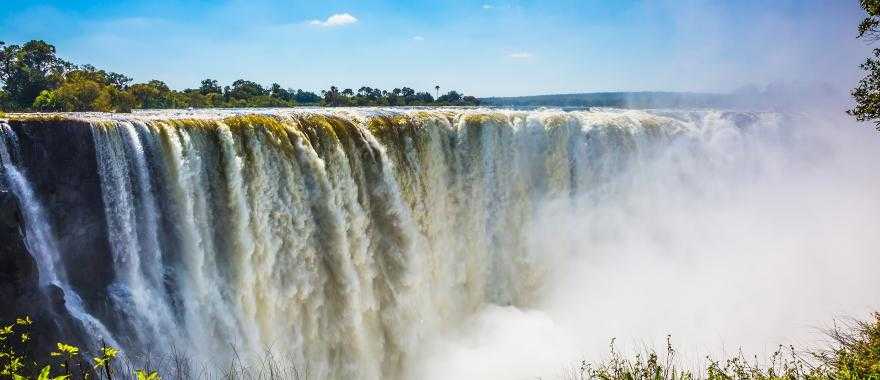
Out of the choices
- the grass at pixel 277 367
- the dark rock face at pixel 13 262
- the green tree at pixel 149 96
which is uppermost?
the green tree at pixel 149 96

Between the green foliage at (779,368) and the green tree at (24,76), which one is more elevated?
the green tree at (24,76)

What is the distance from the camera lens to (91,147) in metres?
9.16

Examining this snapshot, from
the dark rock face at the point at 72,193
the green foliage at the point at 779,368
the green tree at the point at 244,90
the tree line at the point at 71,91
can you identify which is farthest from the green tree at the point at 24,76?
the green foliage at the point at 779,368

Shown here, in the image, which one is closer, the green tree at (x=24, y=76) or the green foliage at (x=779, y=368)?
the green foliage at (x=779, y=368)

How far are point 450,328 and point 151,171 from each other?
878cm

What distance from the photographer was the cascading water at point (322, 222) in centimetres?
949

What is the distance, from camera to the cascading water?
31.1 ft

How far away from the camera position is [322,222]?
1239 centimetres

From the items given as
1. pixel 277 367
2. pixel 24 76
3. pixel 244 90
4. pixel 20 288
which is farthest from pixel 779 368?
pixel 244 90

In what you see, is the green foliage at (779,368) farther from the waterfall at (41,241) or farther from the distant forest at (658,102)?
the distant forest at (658,102)

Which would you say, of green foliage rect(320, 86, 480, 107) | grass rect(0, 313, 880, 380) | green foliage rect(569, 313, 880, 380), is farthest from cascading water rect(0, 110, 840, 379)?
green foliage rect(320, 86, 480, 107)

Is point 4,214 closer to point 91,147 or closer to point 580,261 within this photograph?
point 91,147

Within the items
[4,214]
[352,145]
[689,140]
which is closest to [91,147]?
[4,214]

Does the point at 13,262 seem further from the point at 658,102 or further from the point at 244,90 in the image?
the point at 658,102
